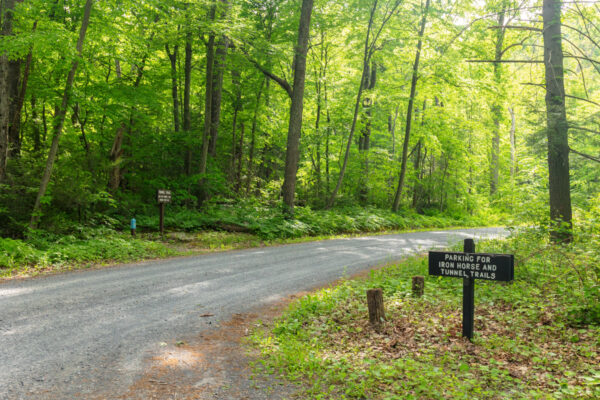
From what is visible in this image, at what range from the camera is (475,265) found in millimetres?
5191

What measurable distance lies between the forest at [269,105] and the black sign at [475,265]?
4883mm

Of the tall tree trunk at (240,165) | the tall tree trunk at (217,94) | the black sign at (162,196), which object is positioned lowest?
the black sign at (162,196)

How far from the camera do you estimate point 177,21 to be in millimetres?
15523

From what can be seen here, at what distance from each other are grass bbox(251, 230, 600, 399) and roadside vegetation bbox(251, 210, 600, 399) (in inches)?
0.5

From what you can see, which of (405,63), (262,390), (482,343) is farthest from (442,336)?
(405,63)

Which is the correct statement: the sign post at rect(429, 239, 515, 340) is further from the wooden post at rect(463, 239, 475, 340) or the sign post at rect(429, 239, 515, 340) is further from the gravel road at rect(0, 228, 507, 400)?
the gravel road at rect(0, 228, 507, 400)

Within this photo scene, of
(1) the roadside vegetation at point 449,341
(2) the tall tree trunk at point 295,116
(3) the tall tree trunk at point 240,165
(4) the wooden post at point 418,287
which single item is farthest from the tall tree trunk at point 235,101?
(4) the wooden post at point 418,287

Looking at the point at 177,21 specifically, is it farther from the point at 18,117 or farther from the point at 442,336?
the point at 442,336

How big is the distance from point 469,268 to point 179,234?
11216 millimetres

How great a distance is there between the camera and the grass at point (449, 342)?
411 centimetres

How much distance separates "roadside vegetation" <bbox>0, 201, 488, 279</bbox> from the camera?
9.93 meters

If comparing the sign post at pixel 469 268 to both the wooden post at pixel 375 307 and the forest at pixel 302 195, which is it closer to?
the forest at pixel 302 195

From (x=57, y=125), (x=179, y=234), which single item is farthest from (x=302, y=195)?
(x=57, y=125)

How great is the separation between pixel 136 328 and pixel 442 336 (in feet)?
14.0
